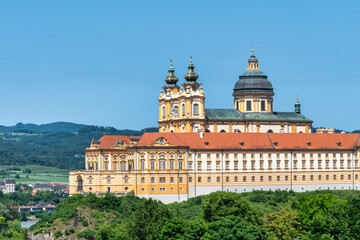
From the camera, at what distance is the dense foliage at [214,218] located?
98.8m

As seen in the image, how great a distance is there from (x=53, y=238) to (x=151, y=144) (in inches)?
857

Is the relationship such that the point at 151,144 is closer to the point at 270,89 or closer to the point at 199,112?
the point at 199,112

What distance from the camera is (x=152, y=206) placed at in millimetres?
114188

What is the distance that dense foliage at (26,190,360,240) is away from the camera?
9881cm

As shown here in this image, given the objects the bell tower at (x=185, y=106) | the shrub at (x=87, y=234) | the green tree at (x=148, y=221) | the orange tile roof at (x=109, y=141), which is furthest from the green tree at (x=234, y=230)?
the bell tower at (x=185, y=106)

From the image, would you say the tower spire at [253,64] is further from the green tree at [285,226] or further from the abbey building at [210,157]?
the green tree at [285,226]

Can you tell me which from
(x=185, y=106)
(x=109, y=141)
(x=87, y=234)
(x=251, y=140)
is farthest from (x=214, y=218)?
(x=185, y=106)

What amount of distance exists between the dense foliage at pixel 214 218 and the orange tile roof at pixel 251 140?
835 cm

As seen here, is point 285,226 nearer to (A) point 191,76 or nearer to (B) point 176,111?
(A) point 191,76

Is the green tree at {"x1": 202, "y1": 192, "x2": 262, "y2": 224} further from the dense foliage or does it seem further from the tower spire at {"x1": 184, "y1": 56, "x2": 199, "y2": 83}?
the tower spire at {"x1": 184, "y1": 56, "x2": 199, "y2": 83}

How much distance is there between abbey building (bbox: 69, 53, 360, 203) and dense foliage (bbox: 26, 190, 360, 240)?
393 cm

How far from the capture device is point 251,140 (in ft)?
488

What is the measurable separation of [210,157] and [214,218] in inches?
1178

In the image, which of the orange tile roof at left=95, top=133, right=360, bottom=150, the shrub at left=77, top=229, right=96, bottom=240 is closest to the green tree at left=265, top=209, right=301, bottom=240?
the shrub at left=77, top=229, right=96, bottom=240
